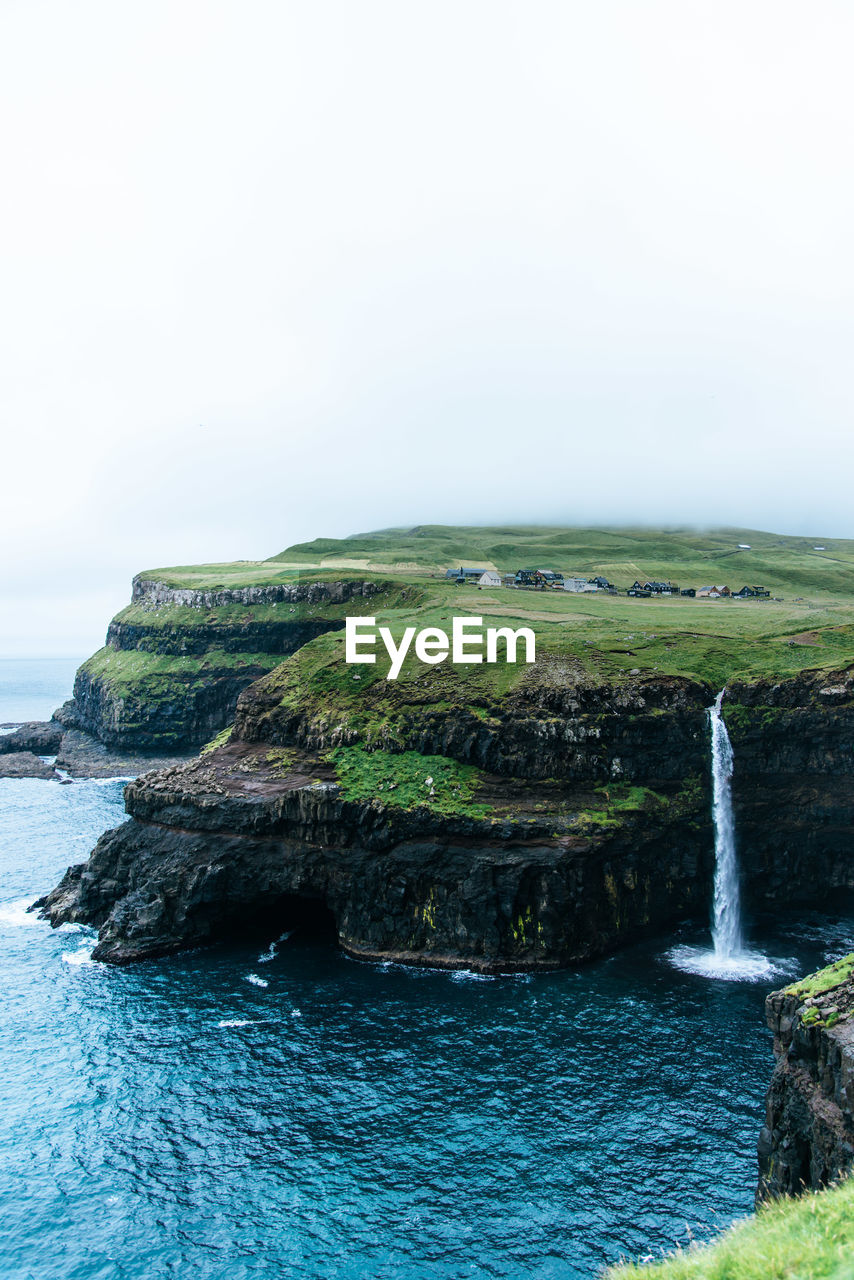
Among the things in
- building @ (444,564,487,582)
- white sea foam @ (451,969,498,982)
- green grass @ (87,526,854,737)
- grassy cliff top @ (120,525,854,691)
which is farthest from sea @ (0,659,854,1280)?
building @ (444,564,487,582)

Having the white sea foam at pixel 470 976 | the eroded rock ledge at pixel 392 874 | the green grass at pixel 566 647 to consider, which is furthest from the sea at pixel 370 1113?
the green grass at pixel 566 647

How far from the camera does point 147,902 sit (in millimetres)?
77625

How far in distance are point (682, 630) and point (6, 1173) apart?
8516 cm

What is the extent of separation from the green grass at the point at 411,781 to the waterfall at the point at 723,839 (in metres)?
24.5

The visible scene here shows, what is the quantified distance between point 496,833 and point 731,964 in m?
23.3

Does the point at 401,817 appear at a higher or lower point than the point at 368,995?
higher

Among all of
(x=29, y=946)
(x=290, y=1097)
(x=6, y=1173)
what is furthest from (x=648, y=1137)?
(x=29, y=946)

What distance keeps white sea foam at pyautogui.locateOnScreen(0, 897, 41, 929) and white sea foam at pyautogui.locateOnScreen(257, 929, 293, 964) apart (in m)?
27.2

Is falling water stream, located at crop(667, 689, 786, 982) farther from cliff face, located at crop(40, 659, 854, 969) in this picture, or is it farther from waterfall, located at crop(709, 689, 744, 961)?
cliff face, located at crop(40, 659, 854, 969)

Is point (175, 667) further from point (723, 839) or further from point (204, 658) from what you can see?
point (723, 839)

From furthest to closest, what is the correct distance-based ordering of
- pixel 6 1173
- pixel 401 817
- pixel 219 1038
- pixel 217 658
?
pixel 217 658, pixel 401 817, pixel 219 1038, pixel 6 1173

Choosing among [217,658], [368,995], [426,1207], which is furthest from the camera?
[217,658]

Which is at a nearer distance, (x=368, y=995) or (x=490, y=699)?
(x=368, y=995)

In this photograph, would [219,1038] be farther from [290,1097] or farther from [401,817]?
[401,817]
